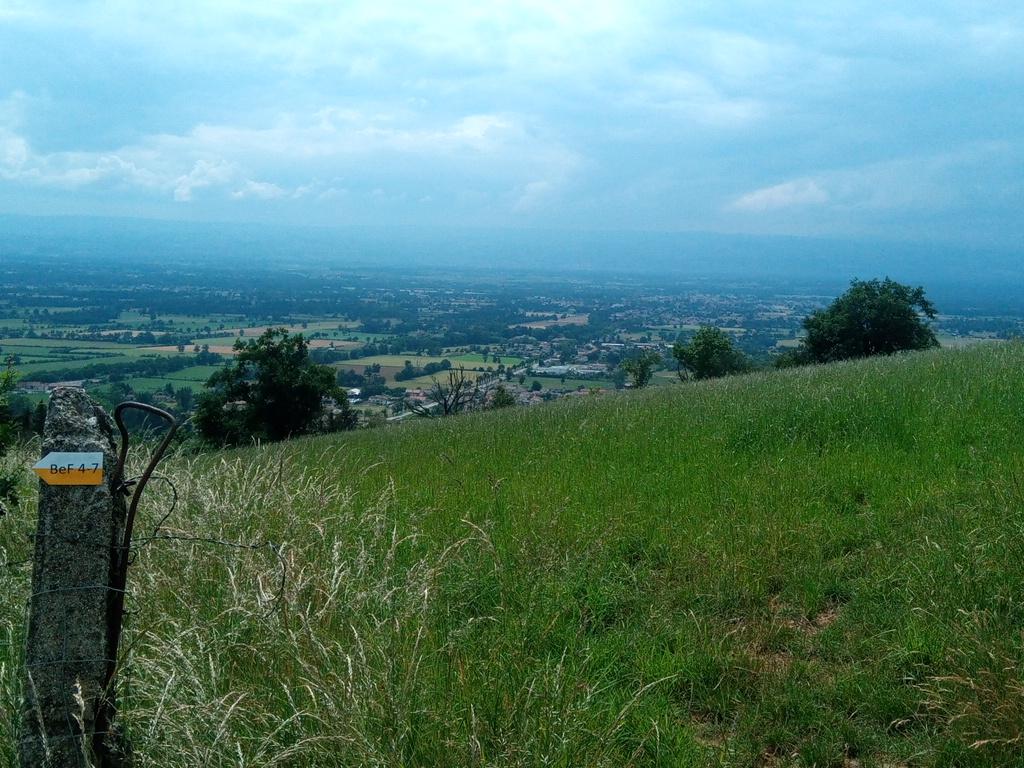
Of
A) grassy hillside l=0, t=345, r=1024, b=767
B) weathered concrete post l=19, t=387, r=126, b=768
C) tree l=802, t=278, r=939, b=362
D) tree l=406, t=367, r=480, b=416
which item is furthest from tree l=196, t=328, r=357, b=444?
weathered concrete post l=19, t=387, r=126, b=768

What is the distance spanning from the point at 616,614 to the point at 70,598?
297 cm

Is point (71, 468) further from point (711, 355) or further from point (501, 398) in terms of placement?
point (711, 355)

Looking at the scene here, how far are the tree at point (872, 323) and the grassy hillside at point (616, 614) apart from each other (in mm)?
34780

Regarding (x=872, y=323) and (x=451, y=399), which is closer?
(x=451, y=399)

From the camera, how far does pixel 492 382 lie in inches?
1705

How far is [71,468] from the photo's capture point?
280 centimetres

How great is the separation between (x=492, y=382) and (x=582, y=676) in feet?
129

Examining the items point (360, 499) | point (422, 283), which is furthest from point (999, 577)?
point (422, 283)

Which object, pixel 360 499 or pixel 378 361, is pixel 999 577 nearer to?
pixel 360 499

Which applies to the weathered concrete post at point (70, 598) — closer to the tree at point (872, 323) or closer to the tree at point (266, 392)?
the tree at point (266, 392)

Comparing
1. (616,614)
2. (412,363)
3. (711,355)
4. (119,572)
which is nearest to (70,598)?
(119,572)

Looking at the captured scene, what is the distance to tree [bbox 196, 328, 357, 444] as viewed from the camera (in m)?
32.6

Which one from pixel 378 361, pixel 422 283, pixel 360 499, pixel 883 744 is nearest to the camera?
pixel 883 744

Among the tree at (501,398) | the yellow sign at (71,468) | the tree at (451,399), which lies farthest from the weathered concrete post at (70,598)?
the tree at (501,398)
